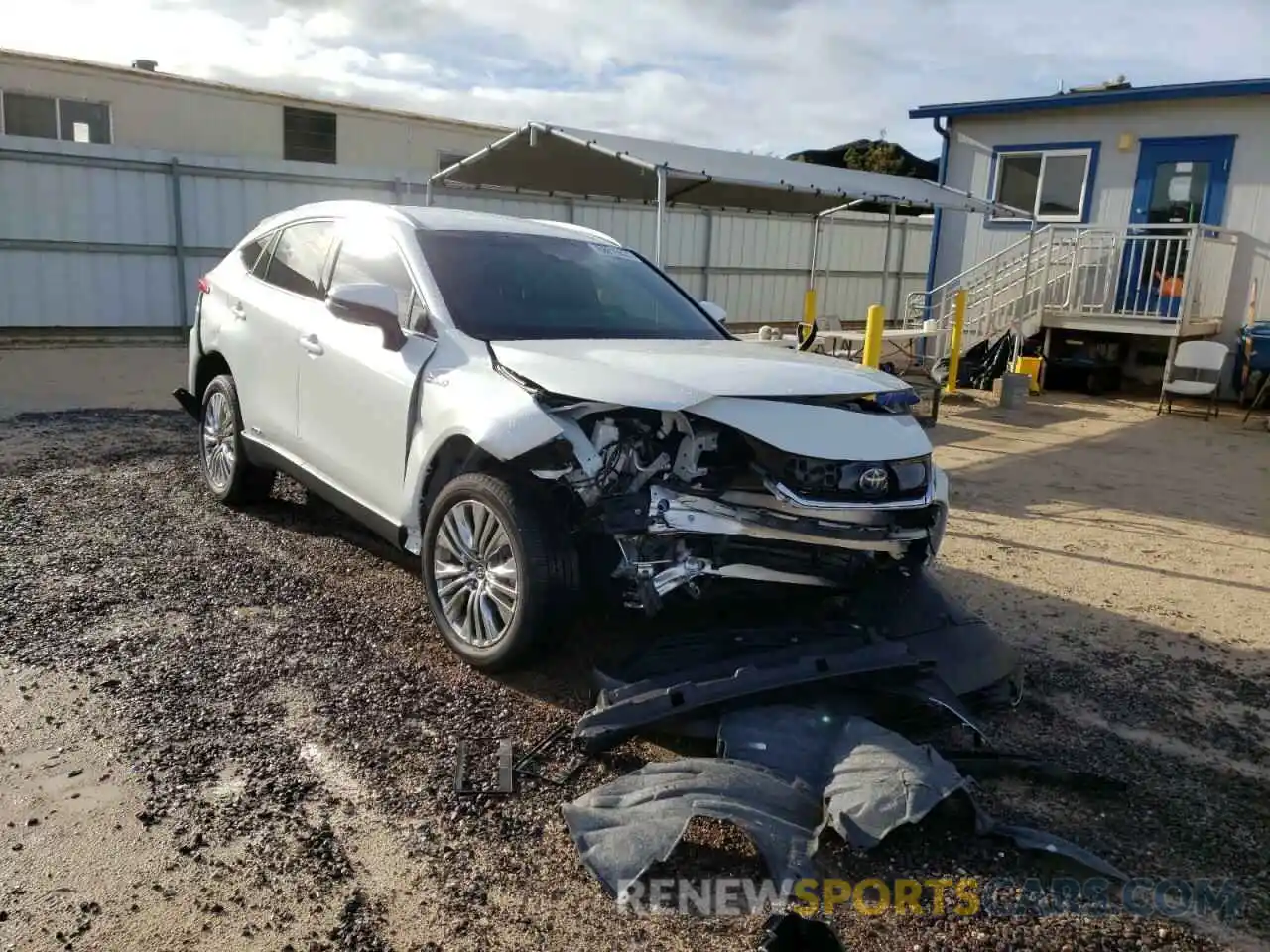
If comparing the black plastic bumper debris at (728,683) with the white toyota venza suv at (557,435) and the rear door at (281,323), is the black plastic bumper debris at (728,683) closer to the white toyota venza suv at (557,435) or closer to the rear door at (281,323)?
the white toyota venza suv at (557,435)

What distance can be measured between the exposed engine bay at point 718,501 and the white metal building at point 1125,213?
11.1m

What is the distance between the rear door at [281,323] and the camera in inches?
197

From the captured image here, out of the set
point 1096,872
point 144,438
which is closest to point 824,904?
point 1096,872

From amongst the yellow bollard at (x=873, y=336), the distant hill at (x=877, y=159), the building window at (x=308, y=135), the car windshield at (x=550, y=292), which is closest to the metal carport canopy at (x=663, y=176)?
the yellow bollard at (x=873, y=336)

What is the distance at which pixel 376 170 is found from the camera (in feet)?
48.7

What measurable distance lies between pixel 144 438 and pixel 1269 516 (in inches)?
331

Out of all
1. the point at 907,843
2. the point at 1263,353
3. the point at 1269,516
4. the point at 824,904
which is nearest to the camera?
the point at 824,904

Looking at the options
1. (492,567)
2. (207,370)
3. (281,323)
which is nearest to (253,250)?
(207,370)

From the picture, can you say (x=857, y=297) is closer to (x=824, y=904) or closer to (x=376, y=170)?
(x=376, y=170)

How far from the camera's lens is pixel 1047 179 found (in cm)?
1548

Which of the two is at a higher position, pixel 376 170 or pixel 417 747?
pixel 376 170

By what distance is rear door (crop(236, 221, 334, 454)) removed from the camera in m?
5.00

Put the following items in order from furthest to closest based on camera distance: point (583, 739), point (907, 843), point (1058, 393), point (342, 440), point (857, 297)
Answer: point (857, 297) < point (1058, 393) < point (342, 440) < point (583, 739) < point (907, 843)

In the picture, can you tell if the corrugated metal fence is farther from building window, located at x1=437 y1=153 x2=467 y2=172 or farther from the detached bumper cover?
the detached bumper cover
